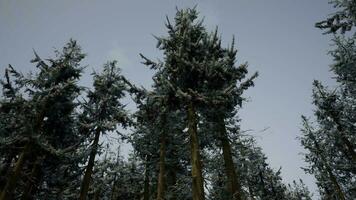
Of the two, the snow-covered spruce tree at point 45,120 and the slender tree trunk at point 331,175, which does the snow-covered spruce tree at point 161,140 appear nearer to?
the snow-covered spruce tree at point 45,120

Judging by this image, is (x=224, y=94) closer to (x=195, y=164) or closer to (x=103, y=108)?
(x=195, y=164)

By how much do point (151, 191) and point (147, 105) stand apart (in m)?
9.15

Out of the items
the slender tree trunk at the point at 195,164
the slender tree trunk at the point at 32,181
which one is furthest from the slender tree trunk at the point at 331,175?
the slender tree trunk at the point at 32,181

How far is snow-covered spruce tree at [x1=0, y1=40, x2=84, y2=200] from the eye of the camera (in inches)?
547

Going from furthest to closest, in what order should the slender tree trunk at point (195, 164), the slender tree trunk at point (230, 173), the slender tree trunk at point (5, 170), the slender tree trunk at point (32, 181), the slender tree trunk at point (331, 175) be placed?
the slender tree trunk at point (331, 175) → the slender tree trunk at point (5, 170) → the slender tree trunk at point (32, 181) → the slender tree trunk at point (230, 173) → the slender tree trunk at point (195, 164)

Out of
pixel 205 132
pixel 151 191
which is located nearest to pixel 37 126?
pixel 205 132

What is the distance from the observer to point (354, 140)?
67.7 feet

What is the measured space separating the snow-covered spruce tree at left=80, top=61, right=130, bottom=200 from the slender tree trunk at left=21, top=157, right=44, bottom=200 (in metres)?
3.01

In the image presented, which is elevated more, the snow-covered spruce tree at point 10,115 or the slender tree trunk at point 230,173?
the snow-covered spruce tree at point 10,115

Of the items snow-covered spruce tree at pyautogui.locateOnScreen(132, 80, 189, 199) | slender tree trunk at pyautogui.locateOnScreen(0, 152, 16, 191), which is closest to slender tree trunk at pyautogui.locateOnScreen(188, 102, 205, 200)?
snow-covered spruce tree at pyautogui.locateOnScreen(132, 80, 189, 199)

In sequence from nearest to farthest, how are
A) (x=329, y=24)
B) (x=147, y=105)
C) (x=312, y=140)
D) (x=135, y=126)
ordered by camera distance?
(x=329, y=24), (x=147, y=105), (x=135, y=126), (x=312, y=140)

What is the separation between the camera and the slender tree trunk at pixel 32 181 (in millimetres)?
14637

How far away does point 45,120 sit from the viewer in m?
17.4

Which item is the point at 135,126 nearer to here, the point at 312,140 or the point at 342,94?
the point at 342,94
